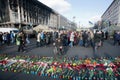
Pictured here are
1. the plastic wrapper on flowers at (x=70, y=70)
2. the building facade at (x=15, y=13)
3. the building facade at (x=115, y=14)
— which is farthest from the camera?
the building facade at (x=115, y=14)

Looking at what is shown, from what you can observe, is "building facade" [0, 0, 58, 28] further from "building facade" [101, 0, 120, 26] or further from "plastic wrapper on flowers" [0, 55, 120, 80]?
"building facade" [101, 0, 120, 26]

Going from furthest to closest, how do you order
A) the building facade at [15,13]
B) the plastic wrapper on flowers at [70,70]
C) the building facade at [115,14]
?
the building facade at [115,14], the building facade at [15,13], the plastic wrapper on flowers at [70,70]

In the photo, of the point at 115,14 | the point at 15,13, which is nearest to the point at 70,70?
the point at 15,13

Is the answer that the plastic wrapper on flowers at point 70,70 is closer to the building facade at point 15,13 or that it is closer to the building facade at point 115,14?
the building facade at point 15,13

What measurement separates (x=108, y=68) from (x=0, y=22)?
47.5 m

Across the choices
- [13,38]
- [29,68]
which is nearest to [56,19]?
[13,38]

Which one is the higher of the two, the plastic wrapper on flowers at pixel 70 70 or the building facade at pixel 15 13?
the building facade at pixel 15 13

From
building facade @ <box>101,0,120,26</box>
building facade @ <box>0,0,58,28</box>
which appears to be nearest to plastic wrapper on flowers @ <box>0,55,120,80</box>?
building facade @ <box>0,0,58,28</box>

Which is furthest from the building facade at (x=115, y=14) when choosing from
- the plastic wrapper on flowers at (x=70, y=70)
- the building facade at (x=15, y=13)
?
the plastic wrapper on flowers at (x=70, y=70)

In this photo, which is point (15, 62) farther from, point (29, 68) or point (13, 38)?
point (13, 38)

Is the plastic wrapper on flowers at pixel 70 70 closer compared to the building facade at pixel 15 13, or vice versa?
the plastic wrapper on flowers at pixel 70 70

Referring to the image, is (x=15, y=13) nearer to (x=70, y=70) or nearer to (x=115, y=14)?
(x=70, y=70)

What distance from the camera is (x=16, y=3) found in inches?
1876

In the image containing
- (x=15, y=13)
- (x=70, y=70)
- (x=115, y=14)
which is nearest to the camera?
(x=70, y=70)
